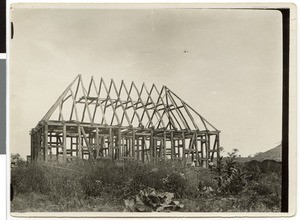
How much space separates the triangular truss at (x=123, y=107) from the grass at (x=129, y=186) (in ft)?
2.03

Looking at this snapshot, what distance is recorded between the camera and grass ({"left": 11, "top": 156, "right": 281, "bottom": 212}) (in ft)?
23.6

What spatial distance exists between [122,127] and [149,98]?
1.80 ft

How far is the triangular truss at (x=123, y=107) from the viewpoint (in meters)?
7.32

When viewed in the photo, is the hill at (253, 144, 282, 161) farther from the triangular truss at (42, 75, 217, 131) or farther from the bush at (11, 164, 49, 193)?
the bush at (11, 164, 49, 193)

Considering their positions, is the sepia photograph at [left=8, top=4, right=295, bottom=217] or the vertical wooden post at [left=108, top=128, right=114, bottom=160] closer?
the sepia photograph at [left=8, top=4, right=295, bottom=217]

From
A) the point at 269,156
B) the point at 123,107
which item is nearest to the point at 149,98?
Answer: the point at 123,107

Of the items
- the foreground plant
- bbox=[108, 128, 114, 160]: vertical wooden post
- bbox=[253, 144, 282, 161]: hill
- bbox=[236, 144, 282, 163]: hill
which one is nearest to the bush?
bbox=[108, 128, 114, 160]: vertical wooden post

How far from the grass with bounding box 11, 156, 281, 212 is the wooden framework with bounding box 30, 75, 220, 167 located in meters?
0.15

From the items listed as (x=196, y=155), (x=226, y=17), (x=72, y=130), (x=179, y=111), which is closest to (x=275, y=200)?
(x=196, y=155)

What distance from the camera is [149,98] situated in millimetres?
7422

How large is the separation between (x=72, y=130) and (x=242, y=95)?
2.45m

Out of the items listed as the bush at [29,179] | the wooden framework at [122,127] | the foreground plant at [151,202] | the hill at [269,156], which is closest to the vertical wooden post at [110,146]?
the wooden framework at [122,127]

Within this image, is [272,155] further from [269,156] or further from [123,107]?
[123,107]

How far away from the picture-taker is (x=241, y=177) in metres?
7.43
